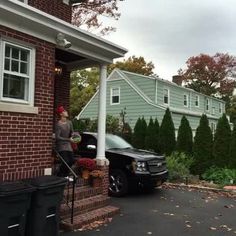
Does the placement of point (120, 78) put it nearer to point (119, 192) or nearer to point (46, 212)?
point (119, 192)

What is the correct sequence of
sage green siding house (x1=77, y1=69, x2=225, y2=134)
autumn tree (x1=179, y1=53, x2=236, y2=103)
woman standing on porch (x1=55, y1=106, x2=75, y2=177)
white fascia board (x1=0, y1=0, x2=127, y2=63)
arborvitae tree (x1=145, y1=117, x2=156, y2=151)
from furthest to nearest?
1. autumn tree (x1=179, y1=53, x2=236, y2=103)
2. sage green siding house (x1=77, y1=69, x2=225, y2=134)
3. arborvitae tree (x1=145, y1=117, x2=156, y2=151)
4. woman standing on porch (x1=55, y1=106, x2=75, y2=177)
5. white fascia board (x1=0, y1=0, x2=127, y2=63)

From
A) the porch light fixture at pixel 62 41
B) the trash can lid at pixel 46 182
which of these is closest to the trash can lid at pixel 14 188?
the trash can lid at pixel 46 182

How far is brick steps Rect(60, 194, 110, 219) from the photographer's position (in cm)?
802

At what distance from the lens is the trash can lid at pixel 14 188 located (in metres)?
5.73

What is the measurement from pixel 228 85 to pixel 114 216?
4550cm

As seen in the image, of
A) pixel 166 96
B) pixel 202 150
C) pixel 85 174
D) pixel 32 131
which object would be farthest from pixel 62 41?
pixel 166 96

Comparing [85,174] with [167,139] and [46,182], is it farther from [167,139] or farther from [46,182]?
[167,139]

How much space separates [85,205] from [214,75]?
46.3 meters

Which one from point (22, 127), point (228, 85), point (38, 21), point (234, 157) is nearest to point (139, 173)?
point (22, 127)

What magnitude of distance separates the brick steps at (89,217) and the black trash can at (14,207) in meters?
1.63

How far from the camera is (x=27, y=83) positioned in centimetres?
805

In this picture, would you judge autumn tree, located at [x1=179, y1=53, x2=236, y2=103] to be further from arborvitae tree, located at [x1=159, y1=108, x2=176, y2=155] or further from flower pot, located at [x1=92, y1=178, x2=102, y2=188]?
flower pot, located at [x1=92, y1=178, x2=102, y2=188]

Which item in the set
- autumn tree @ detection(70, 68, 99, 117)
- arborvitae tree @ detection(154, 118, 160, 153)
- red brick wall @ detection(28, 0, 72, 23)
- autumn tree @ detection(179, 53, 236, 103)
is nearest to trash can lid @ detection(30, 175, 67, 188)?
red brick wall @ detection(28, 0, 72, 23)

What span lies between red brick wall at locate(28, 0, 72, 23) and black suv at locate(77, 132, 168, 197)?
12.3 ft
